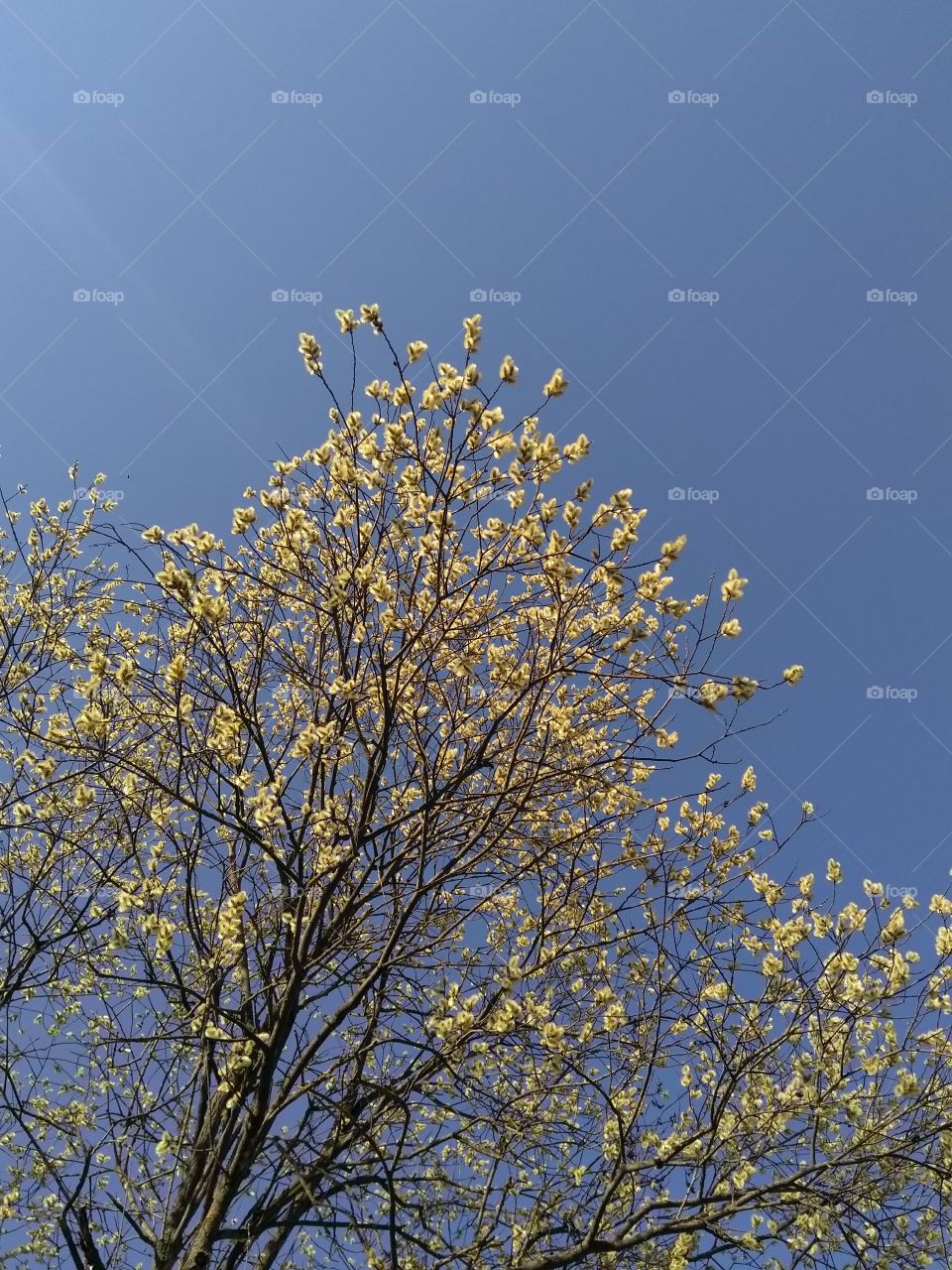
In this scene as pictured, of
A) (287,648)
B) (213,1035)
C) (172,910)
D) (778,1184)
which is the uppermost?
(287,648)

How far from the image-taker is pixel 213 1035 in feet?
13.4

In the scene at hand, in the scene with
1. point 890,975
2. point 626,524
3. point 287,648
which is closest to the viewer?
point 626,524

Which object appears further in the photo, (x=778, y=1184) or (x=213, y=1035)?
(x=778, y=1184)

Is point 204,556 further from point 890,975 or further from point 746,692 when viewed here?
point 890,975

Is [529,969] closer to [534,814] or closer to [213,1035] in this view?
[534,814]

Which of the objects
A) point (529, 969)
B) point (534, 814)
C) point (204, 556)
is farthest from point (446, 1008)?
point (204, 556)


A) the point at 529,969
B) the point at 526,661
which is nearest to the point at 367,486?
the point at 526,661

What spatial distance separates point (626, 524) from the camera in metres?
4.32

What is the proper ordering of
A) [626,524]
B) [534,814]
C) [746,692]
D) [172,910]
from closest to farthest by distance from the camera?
[746,692]
[626,524]
[534,814]
[172,910]

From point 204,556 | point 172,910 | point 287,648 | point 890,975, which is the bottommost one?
point 890,975

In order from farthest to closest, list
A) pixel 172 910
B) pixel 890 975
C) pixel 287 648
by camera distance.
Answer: pixel 172 910, pixel 287 648, pixel 890 975

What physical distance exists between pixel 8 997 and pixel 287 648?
376 cm

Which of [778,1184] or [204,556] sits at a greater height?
[204,556]

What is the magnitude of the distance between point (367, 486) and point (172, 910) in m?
4.70
